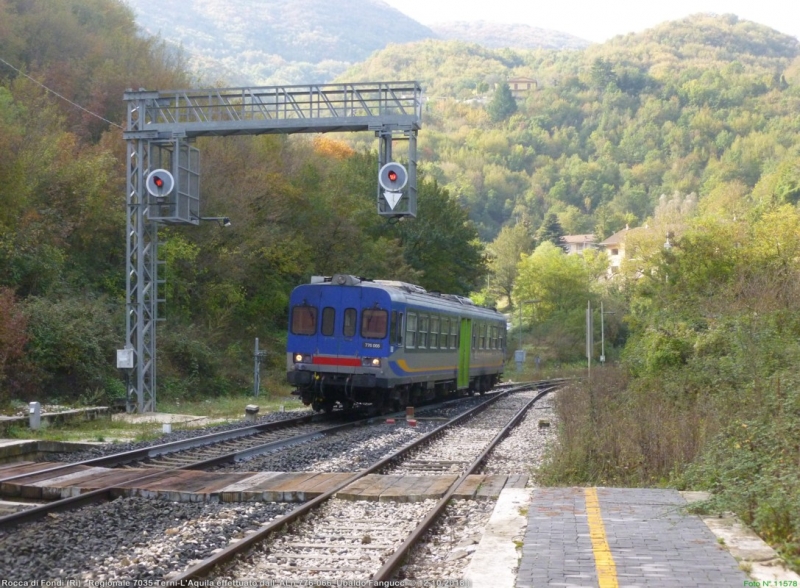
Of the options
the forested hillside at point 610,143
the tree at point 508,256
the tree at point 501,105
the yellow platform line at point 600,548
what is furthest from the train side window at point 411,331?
the tree at point 501,105

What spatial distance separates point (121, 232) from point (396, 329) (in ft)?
44.7

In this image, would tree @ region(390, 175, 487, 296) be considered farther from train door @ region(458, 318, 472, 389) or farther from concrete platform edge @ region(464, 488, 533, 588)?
concrete platform edge @ region(464, 488, 533, 588)

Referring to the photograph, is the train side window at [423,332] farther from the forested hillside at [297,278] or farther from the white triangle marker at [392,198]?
the white triangle marker at [392,198]

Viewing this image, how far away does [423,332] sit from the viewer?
24547mm

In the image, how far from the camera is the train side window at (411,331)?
23013 mm

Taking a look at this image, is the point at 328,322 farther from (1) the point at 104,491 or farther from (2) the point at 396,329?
(1) the point at 104,491

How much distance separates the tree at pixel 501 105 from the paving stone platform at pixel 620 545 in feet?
554

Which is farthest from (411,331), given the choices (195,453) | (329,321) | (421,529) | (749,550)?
(749,550)

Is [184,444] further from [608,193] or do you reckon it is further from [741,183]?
[608,193]

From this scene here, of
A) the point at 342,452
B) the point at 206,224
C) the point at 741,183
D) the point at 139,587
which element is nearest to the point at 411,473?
the point at 342,452

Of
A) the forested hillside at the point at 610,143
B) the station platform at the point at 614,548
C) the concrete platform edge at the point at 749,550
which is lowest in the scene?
the station platform at the point at 614,548

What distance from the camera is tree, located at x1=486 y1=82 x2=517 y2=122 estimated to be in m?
174

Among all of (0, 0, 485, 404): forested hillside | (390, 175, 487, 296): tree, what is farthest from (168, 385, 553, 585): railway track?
(390, 175, 487, 296): tree

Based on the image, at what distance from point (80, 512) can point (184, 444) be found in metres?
5.89
